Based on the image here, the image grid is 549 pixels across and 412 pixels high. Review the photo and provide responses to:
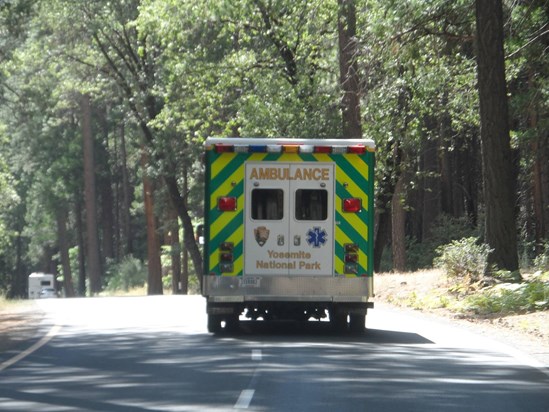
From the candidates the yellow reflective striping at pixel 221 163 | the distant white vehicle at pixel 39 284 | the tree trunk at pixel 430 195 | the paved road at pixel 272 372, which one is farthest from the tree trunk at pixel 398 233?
the distant white vehicle at pixel 39 284

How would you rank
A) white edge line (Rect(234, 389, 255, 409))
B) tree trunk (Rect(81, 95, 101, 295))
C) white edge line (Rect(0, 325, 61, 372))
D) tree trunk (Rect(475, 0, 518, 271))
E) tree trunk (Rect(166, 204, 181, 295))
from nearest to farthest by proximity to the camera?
white edge line (Rect(234, 389, 255, 409)) < white edge line (Rect(0, 325, 61, 372)) < tree trunk (Rect(475, 0, 518, 271)) < tree trunk (Rect(166, 204, 181, 295)) < tree trunk (Rect(81, 95, 101, 295))

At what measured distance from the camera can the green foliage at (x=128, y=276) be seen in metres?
73.8

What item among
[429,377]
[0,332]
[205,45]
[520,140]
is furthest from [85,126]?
[429,377]

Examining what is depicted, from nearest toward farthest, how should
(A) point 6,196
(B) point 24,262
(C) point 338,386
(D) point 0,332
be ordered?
(C) point 338,386 → (D) point 0,332 → (A) point 6,196 → (B) point 24,262

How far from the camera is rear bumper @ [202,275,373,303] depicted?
62.4ft

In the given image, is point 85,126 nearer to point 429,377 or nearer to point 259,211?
point 259,211

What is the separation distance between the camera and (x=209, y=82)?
131 ft

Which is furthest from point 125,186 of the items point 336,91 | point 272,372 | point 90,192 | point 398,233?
point 272,372

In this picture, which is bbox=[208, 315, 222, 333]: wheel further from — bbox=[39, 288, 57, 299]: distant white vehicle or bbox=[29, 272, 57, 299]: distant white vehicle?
bbox=[29, 272, 57, 299]: distant white vehicle

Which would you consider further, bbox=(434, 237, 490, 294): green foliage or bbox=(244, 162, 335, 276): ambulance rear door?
bbox=(434, 237, 490, 294): green foliage

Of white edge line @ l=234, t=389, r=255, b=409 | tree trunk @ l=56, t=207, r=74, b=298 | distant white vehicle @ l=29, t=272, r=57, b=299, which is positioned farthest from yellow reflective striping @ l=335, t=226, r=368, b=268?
distant white vehicle @ l=29, t=272, r=57, b=299

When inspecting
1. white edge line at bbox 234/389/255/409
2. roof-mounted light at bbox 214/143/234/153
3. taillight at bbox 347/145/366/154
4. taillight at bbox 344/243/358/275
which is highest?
roof-mounted light at bbox 214/143/234/153

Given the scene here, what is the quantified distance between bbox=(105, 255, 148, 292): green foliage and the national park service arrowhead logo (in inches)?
2079

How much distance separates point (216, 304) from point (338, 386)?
20.8 ft
